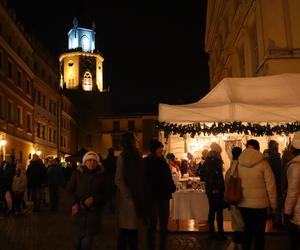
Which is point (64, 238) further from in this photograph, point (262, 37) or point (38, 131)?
point (38, 131)

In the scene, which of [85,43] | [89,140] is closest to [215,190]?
[89,140]

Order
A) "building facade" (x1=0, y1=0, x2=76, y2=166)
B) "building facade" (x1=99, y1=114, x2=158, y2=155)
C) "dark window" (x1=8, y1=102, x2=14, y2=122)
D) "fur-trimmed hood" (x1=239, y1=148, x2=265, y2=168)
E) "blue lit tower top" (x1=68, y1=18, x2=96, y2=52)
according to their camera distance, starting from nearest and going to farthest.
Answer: "fur-trimmed hood" (x1=239, y1=148, x2=265, y2=168)
"building facade" (x1=0, y1=0, x2=76, y2=166)
"dark window" (x1=8, y1=102, x2=14, y2=122)
"building facade" (x1=99, y1=114, x2=158, y2=155)
"blue lit tower top" (x1=68, y1=18, x2=96, y2=52)

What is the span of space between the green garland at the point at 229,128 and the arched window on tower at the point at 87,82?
2592 inches

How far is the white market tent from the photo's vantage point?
11.8m

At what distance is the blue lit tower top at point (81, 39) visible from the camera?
8444cm

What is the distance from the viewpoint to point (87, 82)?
77.1 meters

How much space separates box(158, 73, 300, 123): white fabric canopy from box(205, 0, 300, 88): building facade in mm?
4321

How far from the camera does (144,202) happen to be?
6.18 meters

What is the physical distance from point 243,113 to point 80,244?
6890 millimetres

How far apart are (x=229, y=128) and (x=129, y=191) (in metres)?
6.29

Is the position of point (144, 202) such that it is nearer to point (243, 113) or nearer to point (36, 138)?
point (243, 113)

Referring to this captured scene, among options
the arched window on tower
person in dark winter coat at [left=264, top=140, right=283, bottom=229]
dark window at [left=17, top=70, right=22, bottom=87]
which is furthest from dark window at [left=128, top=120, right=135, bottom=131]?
person in dark winter coat at [left=264, top=140, right=283, bottom=229]

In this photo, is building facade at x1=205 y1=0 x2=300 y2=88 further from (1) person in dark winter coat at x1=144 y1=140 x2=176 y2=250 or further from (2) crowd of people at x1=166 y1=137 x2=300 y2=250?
(1) person in dark winter coat at x1=144 y1=140 x2=176 y2=250

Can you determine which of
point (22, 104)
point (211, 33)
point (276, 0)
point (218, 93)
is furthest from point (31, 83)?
point (218, 93)
